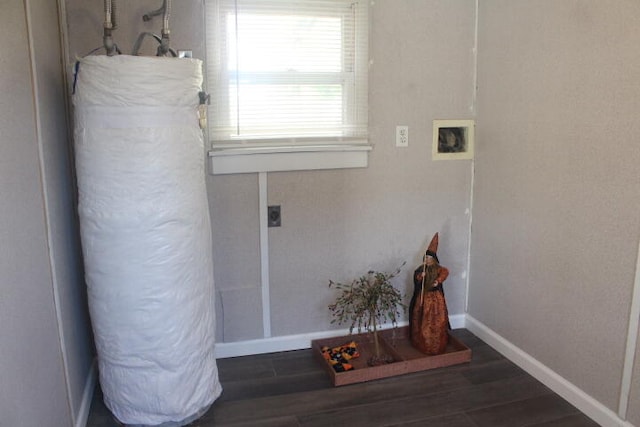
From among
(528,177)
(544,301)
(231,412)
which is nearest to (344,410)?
(231,412)

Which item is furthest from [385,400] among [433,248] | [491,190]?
[491,190]

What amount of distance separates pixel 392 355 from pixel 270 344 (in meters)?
0.64

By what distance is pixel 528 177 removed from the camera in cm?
235

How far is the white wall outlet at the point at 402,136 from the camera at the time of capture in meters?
2.64

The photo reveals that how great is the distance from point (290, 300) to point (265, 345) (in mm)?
272

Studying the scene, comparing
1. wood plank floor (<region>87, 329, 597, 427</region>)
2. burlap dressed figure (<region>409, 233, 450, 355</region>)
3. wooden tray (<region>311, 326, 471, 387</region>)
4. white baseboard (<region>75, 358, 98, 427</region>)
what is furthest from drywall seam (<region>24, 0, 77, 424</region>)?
burlap dressed figure (<region>409, 233, 450, 355</region>)

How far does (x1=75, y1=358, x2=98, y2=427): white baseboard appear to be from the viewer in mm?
1978

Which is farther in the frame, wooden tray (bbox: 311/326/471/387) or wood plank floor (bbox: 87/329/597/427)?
wooden tray (bbox: 311/326/471/387)

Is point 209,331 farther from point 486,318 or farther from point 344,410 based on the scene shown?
point 486,318

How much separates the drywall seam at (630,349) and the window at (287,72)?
4.49 ft

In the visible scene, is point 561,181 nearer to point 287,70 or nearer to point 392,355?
point 392,355

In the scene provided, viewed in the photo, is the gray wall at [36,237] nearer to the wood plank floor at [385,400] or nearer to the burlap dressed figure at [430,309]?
the wood plank floor at [385,400]

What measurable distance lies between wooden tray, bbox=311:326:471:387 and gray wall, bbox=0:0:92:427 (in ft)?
3.71

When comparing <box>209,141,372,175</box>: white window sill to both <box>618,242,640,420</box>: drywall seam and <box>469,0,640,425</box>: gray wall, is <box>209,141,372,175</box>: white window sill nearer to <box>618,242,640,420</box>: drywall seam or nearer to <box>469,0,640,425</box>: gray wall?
<box>469,0,640,425</box>: gray wall
